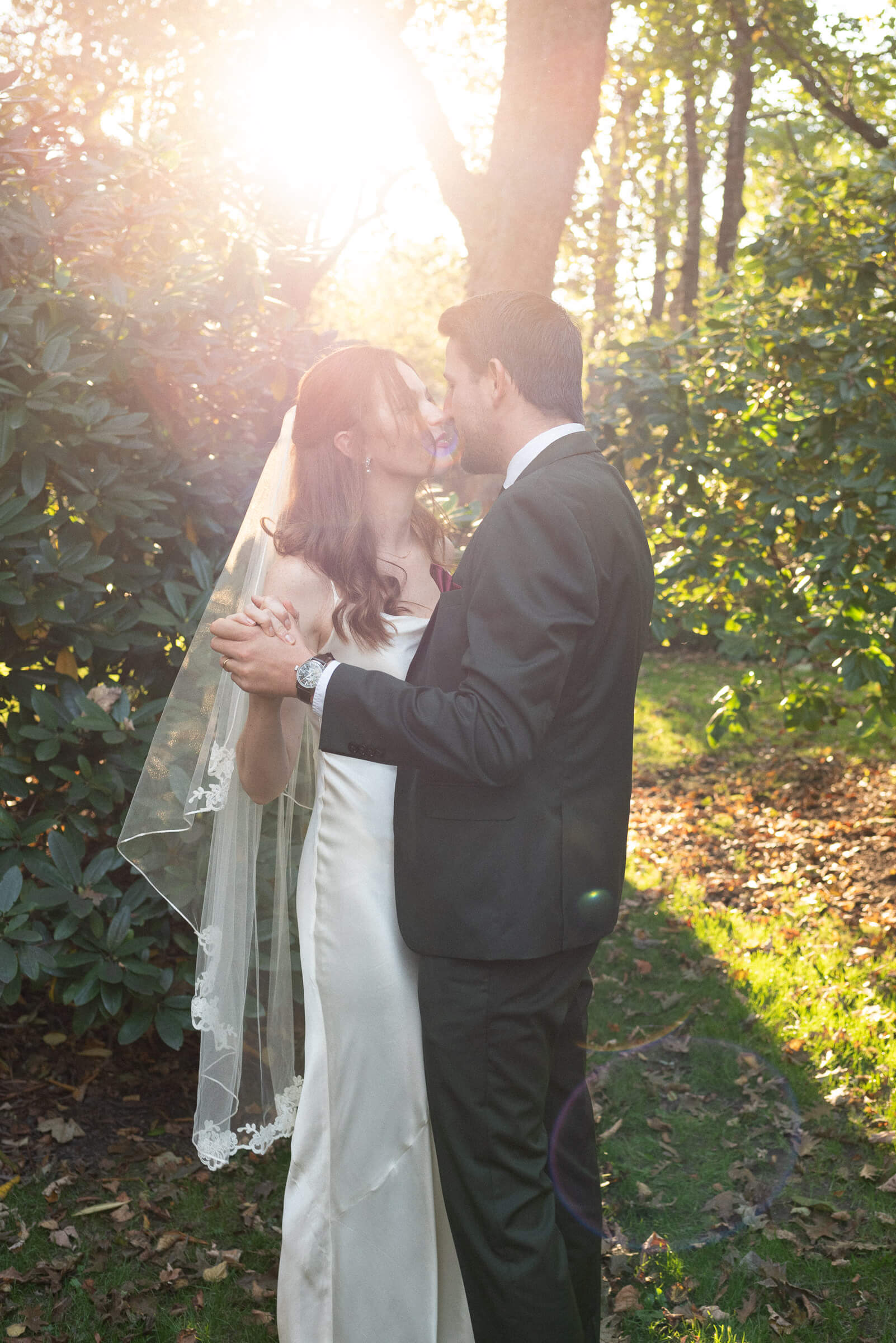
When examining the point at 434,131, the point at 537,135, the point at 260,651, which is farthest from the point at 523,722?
the point at 434,131

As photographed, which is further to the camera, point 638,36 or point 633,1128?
point 638,36

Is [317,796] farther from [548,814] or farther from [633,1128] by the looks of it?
[633,1128]

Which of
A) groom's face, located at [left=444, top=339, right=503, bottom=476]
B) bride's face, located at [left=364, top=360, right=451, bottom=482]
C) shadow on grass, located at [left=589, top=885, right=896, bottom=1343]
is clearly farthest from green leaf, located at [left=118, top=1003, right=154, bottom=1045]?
groom's face, located at [left=444, top=339, right=503, bottom=476]

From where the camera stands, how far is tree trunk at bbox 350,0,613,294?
561cm

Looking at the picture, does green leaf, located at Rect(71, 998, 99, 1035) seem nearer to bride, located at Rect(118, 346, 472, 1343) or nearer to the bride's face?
bride, located at Rect(118, 346, 472, 1343)

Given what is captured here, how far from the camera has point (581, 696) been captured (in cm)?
226

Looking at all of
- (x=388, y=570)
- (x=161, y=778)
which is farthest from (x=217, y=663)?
(x=388, y=570)

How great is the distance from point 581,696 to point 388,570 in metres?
0.95

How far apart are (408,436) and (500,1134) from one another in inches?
72.7

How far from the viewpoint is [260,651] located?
7.61 feet

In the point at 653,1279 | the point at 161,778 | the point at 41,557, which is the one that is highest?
the point at 41,557

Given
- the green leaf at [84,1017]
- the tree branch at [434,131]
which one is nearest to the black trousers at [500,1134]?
the green leaf at [84,1017]

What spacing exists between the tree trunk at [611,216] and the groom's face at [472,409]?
11.5m

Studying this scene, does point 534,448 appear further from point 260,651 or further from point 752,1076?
point 752,1076
